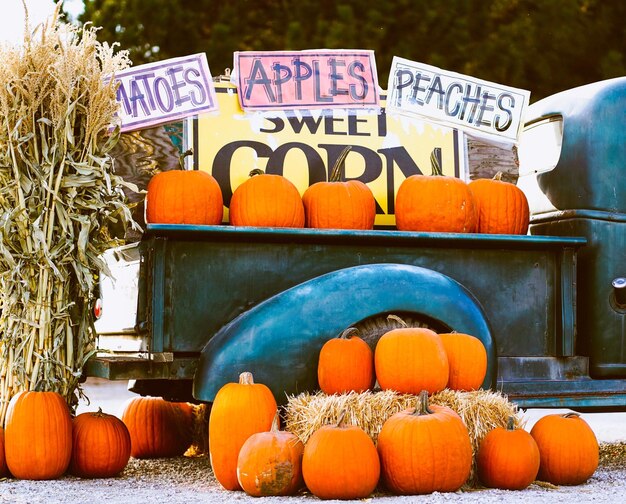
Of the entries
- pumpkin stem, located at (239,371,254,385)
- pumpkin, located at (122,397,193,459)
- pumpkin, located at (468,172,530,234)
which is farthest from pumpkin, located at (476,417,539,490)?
pumpkin, located at (122,397,193,459)

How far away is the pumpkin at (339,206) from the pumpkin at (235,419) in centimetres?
102

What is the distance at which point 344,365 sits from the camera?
471 centimetres

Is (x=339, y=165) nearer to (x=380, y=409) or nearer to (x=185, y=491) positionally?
(x=380, y=409)

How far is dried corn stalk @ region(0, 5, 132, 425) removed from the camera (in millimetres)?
5004

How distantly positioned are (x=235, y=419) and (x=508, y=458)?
3.97 ft

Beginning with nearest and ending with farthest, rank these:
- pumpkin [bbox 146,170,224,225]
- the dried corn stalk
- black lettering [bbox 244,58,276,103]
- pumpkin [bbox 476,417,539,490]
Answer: pumpkin [bbox 476,417,539,490] < the dried corn stalk < pumpkin [bbox 146,170,224,225] < black lettering [bbox 244,58,276,103]

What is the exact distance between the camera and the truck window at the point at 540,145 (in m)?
5.89

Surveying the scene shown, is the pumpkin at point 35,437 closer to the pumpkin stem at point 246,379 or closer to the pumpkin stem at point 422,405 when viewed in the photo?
the pumpkin stem at point 246,379

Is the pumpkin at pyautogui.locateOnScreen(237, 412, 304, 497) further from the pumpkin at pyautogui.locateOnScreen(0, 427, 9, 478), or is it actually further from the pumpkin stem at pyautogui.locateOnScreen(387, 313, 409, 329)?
the pumpkin at pyautogui.locateOnScreen(0, 427, 9, 478)

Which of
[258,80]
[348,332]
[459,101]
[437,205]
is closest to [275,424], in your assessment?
[348,332]

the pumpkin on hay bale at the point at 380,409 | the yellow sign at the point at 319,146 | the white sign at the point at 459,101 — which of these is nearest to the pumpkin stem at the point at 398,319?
the pumpkin on hay bale at the point at 380,409

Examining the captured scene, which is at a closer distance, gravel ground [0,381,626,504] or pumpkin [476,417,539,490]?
gravel ground [0,381,626,504]

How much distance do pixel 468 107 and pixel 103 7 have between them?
24.0ft

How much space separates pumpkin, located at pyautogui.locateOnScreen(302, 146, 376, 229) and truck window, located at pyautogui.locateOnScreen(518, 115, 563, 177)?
1.15 m
